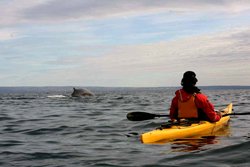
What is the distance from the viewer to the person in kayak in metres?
13.0

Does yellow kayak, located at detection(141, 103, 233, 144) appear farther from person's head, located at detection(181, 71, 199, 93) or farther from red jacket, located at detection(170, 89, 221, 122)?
person's head, located at detection(181, 71, 199, 93)

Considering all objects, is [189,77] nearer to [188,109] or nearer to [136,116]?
[188,109]

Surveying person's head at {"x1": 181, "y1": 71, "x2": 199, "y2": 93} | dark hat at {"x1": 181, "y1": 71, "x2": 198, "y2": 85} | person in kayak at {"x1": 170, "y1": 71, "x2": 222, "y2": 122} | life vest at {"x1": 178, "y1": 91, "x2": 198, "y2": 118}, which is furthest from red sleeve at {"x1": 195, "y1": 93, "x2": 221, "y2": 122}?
dark hat at {"x1": 181, "y1": 71, "x2": 198, "y2": 85}

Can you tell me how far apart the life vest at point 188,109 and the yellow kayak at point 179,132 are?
384 mm

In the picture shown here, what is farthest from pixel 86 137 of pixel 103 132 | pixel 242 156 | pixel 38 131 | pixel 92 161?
pixel 242 156

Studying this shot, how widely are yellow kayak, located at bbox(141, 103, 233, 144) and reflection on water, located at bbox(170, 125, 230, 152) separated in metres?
0.18

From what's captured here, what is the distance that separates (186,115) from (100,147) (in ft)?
11.3

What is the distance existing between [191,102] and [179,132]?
1.32 metres

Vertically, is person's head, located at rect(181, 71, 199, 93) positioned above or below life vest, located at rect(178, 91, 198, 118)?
above

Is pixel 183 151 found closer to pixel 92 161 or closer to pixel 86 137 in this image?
pixel 92 161

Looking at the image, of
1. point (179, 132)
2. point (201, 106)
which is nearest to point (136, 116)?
point (201, 106)

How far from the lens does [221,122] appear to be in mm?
14828

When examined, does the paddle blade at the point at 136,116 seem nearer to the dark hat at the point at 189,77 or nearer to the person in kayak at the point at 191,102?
the person in kayak at the point at 191,102

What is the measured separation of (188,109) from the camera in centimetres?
1322
